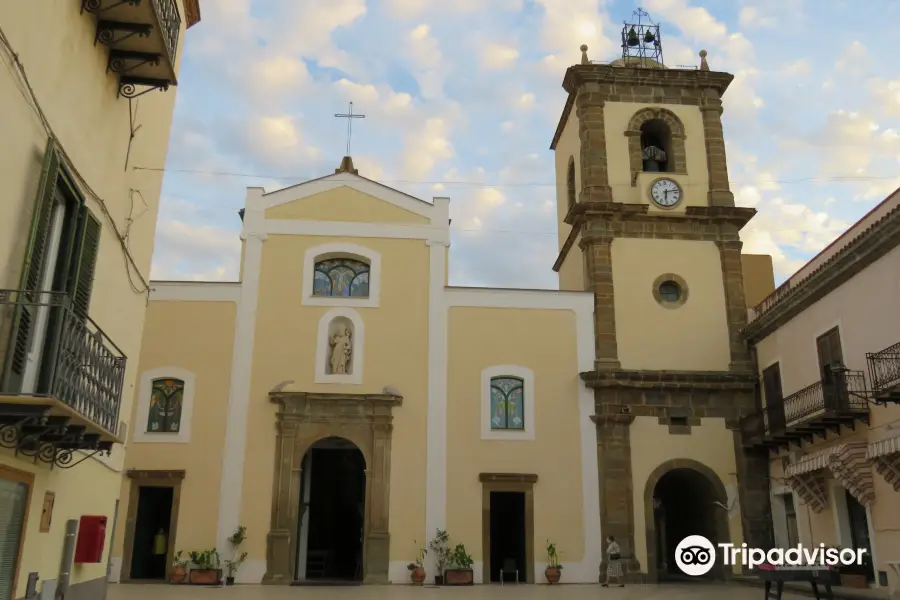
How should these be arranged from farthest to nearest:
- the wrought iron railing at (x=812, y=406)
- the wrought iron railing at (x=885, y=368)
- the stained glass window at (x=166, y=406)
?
the stained glass window at (x=166, y=406)
the wrought iron railing at (x=812, y=406)
the wrought iron railing at (x=885, y=368)

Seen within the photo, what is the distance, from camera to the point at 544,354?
818 inches

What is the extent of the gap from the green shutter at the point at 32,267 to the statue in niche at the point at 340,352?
41.4 feet

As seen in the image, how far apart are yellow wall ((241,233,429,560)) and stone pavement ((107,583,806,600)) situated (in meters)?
1.90

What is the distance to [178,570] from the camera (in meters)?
18.3

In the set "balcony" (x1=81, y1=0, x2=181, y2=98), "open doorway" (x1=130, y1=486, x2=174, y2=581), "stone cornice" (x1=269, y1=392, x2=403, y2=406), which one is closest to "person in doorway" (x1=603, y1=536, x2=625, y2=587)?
"stone cornice" (x1=269, y1=392, x2=403, y2=406)

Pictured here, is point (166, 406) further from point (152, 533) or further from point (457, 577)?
point (457, 577)

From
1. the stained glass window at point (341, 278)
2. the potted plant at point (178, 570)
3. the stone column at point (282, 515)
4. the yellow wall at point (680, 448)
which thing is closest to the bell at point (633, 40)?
the stained glass window at point (341, 278)

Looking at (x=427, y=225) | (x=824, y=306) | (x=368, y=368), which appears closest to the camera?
(x=824, y=306)

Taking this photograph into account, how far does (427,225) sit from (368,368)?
4179 millimetres

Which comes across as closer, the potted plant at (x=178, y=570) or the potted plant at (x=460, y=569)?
the potted plant at (x=178, y=570)

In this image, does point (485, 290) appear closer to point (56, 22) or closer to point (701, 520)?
point (701, 520)

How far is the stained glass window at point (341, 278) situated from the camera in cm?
2116

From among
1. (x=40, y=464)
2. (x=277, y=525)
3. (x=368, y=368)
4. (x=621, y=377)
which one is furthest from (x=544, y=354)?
(x=40, y=464)

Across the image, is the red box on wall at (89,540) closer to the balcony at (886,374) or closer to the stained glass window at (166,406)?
the stained glass window at (166,406)
